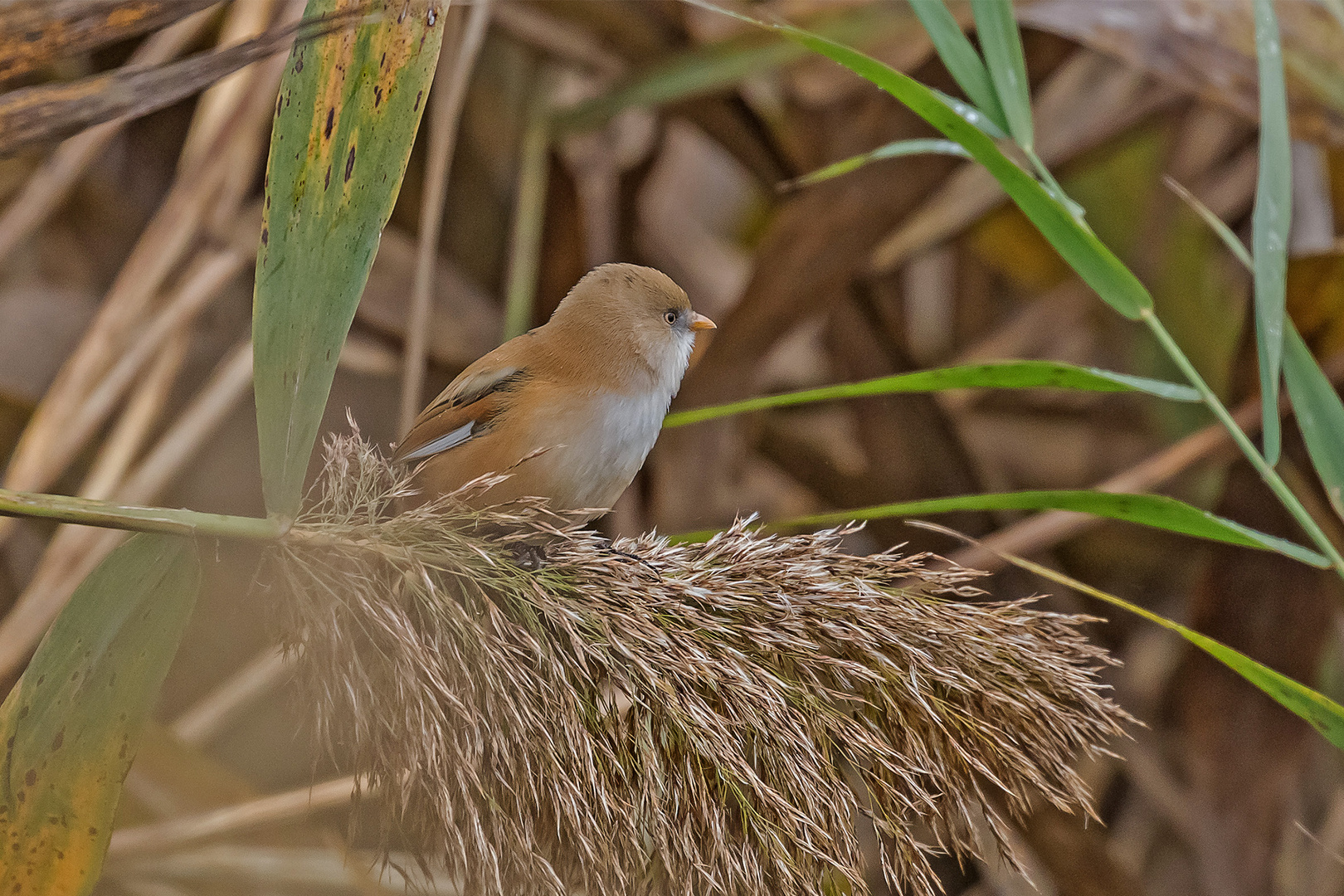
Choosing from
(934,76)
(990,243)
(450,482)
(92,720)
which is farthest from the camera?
(990,243)

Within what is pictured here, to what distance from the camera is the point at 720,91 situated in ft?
4.37

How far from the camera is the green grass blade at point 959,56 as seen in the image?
691 millimetres

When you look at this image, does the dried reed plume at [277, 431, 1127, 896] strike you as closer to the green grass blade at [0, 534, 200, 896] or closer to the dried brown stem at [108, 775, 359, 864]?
the green grass blade at [0, 534, 200, 896]

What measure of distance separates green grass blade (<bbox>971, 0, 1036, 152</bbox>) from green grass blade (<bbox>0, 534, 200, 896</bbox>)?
651 millimetres

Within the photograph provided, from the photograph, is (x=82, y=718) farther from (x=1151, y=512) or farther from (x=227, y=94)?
(x=227, y=94)

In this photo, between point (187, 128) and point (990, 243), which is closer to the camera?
point (187, 128)

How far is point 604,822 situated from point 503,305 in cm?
93

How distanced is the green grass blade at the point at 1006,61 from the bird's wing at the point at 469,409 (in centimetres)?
43

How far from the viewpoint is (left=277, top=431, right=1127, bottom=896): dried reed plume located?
0.53 m

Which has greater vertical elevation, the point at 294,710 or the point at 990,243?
the point at 990,243

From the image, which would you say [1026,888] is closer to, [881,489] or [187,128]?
[881,489]

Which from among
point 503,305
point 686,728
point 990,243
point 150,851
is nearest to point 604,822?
point 686,728

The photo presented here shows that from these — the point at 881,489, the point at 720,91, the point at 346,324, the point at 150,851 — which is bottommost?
the point at 150,851

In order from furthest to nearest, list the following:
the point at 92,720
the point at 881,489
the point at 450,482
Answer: the point at 881,489
the point at 450,482
the point at 92,720
